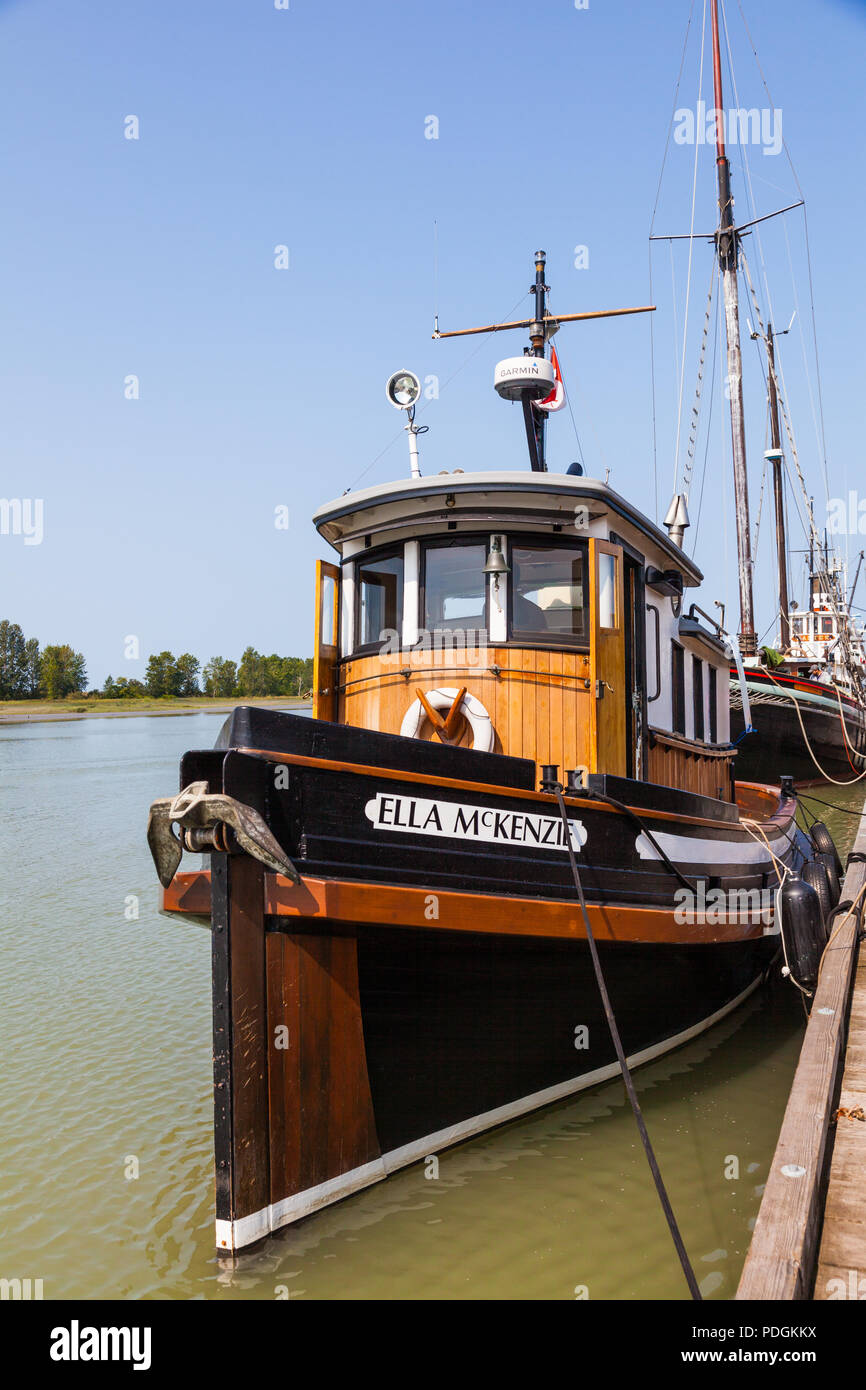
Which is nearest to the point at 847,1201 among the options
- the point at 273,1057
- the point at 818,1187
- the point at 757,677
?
the point at 818,1187

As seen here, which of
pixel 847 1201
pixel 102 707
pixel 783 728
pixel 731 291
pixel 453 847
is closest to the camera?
pixel 847 1201

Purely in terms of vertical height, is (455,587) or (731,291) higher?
(731,291)

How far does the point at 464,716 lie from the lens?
531 cm

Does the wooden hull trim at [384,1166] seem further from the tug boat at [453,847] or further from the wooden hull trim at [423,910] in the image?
the wooden hull trim at [423,910]

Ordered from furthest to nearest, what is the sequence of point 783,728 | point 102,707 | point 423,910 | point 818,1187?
1. point 102,707
2. point 783,728
3. point 423,910
4. point 818,1187

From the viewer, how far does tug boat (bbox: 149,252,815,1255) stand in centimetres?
373

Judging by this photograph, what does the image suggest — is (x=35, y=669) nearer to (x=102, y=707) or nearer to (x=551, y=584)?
(x=102, y=707)

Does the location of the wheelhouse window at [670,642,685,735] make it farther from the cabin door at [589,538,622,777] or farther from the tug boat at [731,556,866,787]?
the tug boat at [731,556,866,787]

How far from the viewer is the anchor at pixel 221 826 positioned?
11.6ft

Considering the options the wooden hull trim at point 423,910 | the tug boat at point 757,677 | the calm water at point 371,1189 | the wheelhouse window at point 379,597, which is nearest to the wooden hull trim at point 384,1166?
the calm water at point 371,1189

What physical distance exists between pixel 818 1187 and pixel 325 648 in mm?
4080

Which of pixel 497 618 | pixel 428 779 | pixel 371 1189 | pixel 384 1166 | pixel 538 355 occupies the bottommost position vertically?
pixel 371 1189
